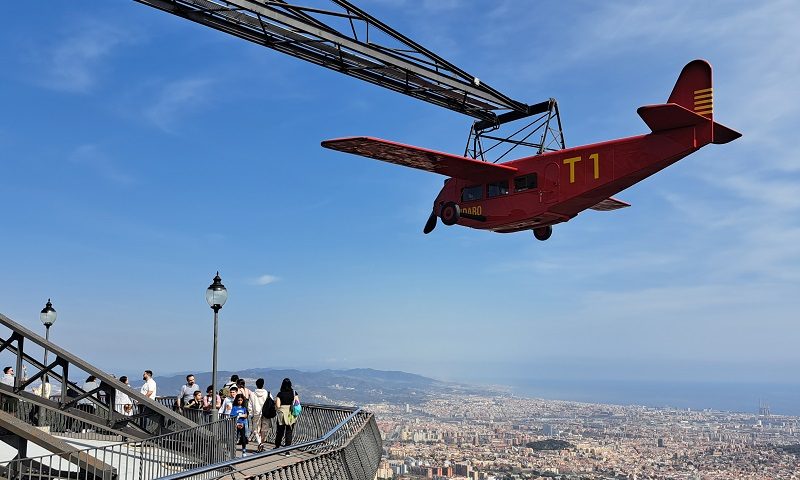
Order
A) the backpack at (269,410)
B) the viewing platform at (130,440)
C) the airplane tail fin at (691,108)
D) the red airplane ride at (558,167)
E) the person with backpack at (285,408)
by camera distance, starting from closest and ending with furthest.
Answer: the viewing platform at (130,440) → the airplane tail fin at (691,108) → the red airplane ride at (558,167) → the person with backpack at (285,408) → the backpack at (269,410)

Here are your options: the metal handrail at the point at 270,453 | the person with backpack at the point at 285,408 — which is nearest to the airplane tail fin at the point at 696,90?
the metal handrail at the point at 270,453

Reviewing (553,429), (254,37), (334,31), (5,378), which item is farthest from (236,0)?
(553,429)

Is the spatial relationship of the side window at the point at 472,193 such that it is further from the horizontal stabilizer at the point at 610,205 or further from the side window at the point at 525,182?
the horizontal stabilizer at the point at 610,205

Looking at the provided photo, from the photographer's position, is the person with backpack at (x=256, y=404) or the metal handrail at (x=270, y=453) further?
the person with backpack at (x=256, y=404)

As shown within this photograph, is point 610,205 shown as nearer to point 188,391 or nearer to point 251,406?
point 251,406

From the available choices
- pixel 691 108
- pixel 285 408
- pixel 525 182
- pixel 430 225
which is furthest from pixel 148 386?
pixel 691 108

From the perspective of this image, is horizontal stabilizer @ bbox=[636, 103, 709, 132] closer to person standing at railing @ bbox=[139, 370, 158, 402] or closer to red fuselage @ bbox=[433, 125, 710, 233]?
red fuselage @ bbox=[433, 125, 710, 233]
